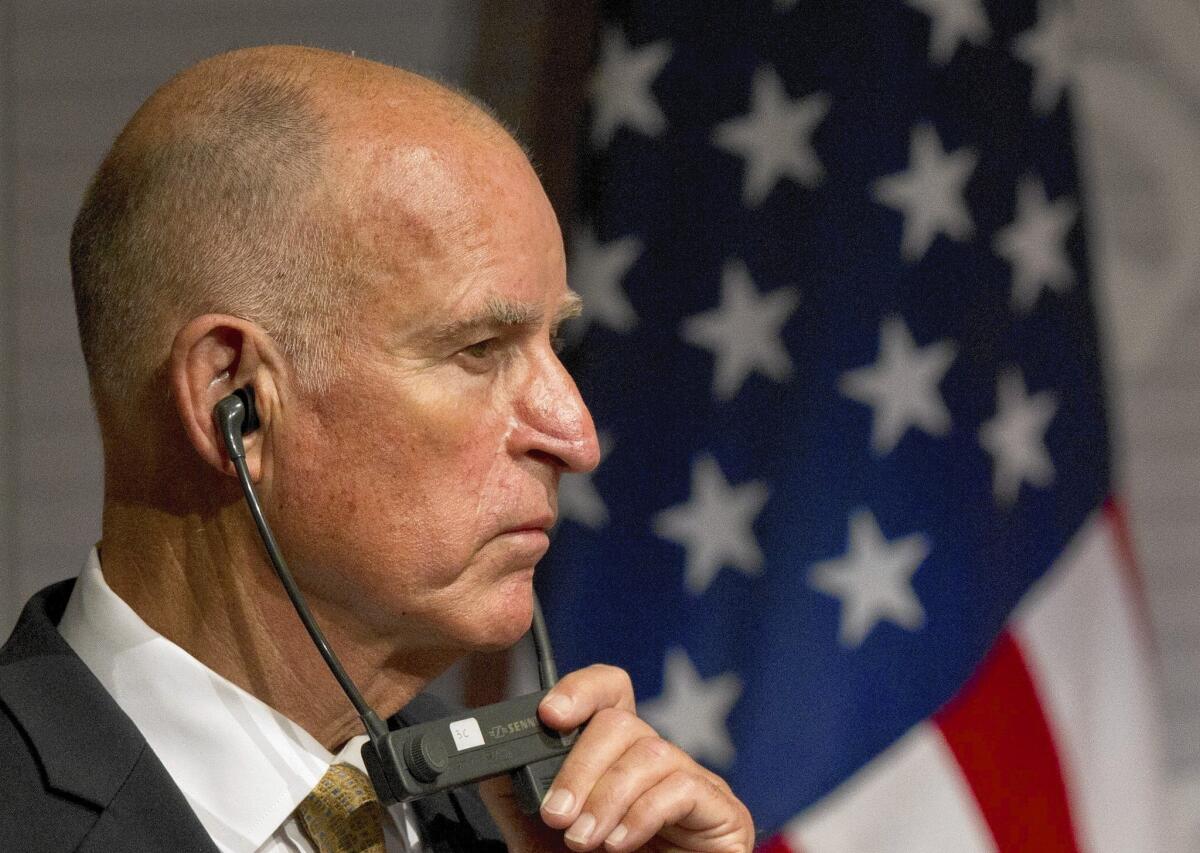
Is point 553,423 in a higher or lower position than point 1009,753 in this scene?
higher

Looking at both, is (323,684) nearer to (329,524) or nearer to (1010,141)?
(329,524)

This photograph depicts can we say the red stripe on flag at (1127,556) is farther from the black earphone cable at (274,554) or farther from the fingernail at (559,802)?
the black earphone cable at (274,554)

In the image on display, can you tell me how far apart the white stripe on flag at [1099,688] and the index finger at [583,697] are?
1436 millimetres

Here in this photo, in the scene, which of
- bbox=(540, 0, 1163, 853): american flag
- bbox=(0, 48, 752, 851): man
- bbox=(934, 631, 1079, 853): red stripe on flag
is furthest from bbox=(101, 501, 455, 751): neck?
bbox=(934, 631, 1079, 853): red stripe on flag

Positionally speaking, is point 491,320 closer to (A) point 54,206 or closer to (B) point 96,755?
(B) point 96,755

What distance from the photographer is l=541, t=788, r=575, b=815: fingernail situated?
3.87 feet

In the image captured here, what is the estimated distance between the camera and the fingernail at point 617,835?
121 cm

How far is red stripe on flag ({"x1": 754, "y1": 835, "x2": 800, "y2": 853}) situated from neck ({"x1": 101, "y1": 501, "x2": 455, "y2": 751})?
1.41 m

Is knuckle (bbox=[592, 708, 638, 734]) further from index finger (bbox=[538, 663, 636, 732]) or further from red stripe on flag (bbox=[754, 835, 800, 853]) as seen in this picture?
red stripe on flag (bbox=[754, 835, 800, 853])

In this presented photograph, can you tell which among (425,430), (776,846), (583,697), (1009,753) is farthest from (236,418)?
(1009,753)

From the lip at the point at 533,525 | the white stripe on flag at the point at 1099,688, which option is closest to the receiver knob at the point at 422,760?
the lip at the point at 533,525

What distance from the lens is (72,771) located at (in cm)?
112

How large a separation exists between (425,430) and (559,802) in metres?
0.34

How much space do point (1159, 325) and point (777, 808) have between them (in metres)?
1.30
